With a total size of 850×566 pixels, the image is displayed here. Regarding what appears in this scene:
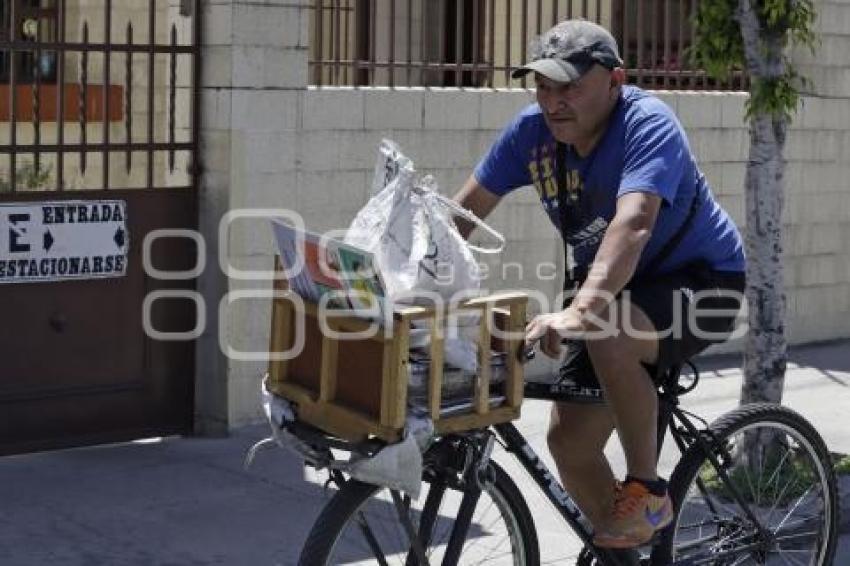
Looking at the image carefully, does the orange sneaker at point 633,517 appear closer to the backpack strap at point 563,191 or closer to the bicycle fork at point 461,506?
the bicycle fork at point 461,506

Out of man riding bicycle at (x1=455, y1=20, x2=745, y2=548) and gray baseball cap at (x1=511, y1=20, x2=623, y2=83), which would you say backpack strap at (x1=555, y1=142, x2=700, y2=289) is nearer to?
man riding bicycle at (x1=455, y1=20, x2=745, y2=548)

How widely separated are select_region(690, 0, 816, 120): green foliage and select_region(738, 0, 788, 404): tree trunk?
0.16 feet

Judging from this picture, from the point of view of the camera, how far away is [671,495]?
16.7 feet

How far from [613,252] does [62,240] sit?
3.90m

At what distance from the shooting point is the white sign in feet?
24.6

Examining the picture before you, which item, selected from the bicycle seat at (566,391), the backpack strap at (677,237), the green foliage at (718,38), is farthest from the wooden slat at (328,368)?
the green foliage at (718,38)

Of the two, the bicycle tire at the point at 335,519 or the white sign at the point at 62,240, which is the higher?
the white sign at the point at 62,240

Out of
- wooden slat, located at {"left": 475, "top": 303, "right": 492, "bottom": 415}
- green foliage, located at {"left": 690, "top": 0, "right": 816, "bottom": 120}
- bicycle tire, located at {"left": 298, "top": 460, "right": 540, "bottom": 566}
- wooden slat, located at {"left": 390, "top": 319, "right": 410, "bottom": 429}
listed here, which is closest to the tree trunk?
green foliage, located at {"left": 690, "top": 0, "right": 816, "bottom": 120}

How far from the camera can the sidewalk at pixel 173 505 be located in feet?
20.4

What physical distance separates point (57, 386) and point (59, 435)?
23 cm

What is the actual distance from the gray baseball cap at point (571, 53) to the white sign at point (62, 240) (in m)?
3.57

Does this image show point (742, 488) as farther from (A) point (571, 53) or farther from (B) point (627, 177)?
(A) point (571, 53)

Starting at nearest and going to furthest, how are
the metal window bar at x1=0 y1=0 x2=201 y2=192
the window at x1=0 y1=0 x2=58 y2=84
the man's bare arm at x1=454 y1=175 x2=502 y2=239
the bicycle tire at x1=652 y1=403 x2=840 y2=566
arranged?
1. the man's bare arm at x1=454 y1=175 x2=502 y2=239
2. the bicycle tire at x1=652 y1=403 x2=840 y2=566
3. the metal window bar at x1=0 y1=0 x2=201 y2=192
4. the window at x1=0 y1=0 x2=58 y2=84

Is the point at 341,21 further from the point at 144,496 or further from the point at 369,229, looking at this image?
the point at 369,229
